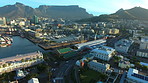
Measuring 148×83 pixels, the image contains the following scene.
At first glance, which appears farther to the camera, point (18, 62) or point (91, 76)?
point (18, 62)

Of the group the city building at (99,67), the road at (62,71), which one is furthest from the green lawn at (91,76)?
the road at (62,71)

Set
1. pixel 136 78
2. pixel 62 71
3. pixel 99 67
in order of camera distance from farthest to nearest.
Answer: pixel 62 71 → pixel 99 67 → pixel 136 78

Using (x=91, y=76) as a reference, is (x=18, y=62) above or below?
above

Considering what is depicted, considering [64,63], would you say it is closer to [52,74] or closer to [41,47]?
[52,74]

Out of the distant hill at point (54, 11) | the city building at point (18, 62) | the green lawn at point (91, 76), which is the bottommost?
the green lawn at point (91, 76)

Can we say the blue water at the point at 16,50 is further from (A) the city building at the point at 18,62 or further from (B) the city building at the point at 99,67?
(B) the city building at the point at 99,67

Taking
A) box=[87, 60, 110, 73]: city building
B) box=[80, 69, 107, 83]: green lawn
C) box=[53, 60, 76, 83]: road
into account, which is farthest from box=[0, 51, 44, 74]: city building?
box=[87, 60, 110, 73]: city building

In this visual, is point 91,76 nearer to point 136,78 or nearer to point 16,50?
point 136,78

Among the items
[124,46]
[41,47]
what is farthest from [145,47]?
[41,47]

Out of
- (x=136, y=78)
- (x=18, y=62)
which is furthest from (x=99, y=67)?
(x=18, y=62)
